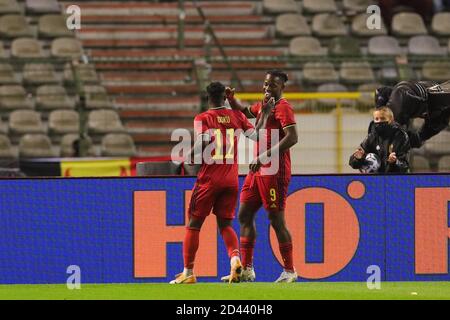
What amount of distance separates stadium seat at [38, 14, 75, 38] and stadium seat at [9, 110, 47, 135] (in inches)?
89.9

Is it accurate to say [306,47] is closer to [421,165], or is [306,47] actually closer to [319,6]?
[319,6]

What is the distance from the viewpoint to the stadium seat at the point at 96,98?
788 inches

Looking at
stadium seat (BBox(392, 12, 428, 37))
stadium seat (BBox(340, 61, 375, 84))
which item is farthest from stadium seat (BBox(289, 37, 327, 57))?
stadium seat (BBox(392, 12, 428, 37))

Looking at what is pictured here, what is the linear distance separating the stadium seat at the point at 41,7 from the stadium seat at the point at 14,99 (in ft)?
8.77

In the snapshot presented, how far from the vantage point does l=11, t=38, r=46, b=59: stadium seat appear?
2095 centimetres

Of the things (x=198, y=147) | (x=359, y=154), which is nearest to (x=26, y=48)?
(x=359, y=154)

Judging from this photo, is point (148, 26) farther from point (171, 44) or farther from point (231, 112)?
point (231, 112)

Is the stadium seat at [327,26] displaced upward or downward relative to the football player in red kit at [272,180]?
upward

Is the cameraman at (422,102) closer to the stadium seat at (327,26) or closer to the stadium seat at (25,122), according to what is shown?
the stadium seat at (25,122)

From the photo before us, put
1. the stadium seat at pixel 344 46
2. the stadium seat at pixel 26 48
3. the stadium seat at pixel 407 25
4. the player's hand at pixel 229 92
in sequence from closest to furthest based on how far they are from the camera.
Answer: the player's hand at pixel 229 92 → the stadium seat at pixel 26 48 → the stadium seat at pixel 344 46 → the stadium seat at pixel 407 25

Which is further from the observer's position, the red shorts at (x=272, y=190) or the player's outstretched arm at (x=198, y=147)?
the red shorts at (x=272, y=190)

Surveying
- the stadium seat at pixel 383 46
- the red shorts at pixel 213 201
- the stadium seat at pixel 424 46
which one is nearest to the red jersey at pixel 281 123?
the red shorts at pixel 213 201
